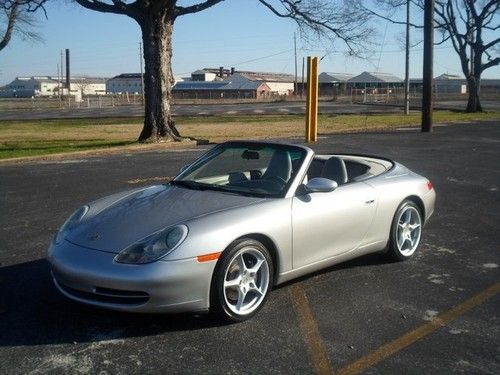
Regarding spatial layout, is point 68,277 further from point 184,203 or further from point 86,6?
point 86,6

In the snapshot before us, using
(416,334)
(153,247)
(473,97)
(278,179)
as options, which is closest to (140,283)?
(153,247)

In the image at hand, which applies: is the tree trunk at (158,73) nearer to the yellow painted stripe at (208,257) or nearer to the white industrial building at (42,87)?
the yellow painted stripe at (208,257)

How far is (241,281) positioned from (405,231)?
7.50ft

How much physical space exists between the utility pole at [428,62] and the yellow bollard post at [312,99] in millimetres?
6112

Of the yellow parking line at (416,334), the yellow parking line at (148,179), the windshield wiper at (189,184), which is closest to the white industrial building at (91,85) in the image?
the yellow parking line at (148,179)

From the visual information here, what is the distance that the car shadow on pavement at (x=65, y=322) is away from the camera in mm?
4121

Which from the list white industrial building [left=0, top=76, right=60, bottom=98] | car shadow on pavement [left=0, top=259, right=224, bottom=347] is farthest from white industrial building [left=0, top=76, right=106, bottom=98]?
car shadow on pavement [left=0, top=259, right=224, bottom=347]

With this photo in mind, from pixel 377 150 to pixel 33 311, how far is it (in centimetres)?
1270

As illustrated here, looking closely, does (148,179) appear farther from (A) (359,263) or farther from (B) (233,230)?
(B) (233,230)

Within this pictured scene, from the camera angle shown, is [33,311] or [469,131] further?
[469,131]

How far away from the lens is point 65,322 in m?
4.37

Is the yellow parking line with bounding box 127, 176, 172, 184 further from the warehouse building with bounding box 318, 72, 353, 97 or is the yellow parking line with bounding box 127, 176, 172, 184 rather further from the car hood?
the warehouse building with bounding box 318, 72, 353, 97

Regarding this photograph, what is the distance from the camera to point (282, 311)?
4.62 m

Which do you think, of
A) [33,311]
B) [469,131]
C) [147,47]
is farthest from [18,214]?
[469,131]
